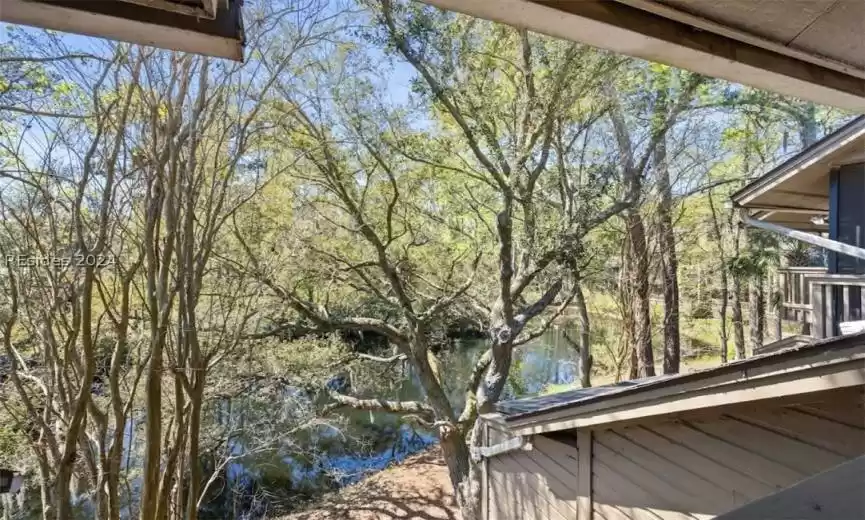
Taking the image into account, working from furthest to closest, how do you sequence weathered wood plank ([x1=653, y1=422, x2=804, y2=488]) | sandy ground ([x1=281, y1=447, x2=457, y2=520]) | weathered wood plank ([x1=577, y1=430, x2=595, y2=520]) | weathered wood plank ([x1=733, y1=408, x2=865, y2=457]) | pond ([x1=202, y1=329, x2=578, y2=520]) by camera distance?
pond ([x1=202, y1=329, x2=578, y2=520]), sandy ground ([x1=281, y1=447, x2=457, y2=520]), weathered wood plank ([x1=577, y1=430, x2=595, y2=520]), weathered wood plank ([x1=653, y1=422, x2=804, y2=488]), weathered wood plank ([x1=733, y1=408, x2=865, y2=457])

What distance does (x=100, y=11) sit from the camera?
0.78 m

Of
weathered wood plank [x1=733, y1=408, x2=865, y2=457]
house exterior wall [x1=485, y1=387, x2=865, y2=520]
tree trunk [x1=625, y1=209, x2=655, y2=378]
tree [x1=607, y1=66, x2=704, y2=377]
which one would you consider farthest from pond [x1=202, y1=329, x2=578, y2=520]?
weathered wood plank [x1=733, y1=408, x2=865, y2=457]

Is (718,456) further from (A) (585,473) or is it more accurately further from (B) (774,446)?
(A) (585,473)

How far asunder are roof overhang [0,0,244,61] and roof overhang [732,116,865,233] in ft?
12.6

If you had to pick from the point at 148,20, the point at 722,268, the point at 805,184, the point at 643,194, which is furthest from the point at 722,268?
the point at 148,20

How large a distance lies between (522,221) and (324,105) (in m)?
2.76

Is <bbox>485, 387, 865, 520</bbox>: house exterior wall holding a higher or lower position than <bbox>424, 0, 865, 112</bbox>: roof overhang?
lower

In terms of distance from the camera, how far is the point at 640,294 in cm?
743

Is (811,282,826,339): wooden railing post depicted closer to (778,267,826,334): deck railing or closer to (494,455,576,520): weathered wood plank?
(778,267,826,334): deck railing

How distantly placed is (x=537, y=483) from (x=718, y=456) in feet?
5.63

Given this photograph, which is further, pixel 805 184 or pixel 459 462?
pixel 459 462

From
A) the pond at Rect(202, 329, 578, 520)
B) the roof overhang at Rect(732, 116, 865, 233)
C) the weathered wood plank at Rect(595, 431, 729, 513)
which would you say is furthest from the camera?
the pond at Rect(202, 329, 578, 520)

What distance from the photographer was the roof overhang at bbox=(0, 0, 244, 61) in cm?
77

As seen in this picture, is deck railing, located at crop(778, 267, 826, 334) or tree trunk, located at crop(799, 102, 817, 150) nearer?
deck railing, located at crop(778, 267, 826, 334)
